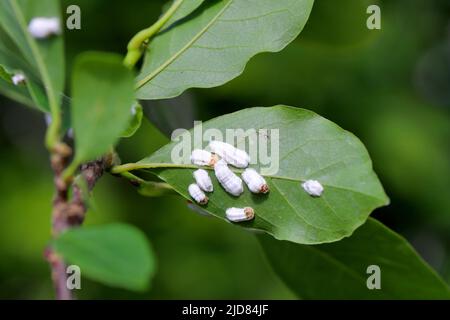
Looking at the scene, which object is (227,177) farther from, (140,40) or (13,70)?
(13,70)

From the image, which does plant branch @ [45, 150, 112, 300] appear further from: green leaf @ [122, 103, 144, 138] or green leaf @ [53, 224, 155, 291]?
green leaf @ [122, 103, 144, 138]

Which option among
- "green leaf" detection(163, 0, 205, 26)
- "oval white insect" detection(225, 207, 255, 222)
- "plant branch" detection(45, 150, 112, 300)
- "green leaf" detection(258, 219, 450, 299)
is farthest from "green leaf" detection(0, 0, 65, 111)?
"green leaf" detection(258, 219, 450, 299)

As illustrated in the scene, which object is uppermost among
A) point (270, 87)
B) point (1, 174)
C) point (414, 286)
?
point (270, 87)

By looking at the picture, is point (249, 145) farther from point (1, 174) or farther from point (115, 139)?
point (1, 174)

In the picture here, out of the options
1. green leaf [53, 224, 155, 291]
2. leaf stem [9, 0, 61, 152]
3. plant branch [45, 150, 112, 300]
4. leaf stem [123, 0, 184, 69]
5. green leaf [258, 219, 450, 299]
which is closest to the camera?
green leaf [53, 224, 155, 291]

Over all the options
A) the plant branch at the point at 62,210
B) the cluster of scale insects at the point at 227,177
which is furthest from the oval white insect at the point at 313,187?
the plant branch at the point at 62,210

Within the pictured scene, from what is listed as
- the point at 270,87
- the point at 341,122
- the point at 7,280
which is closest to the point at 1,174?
the point at 7,280
